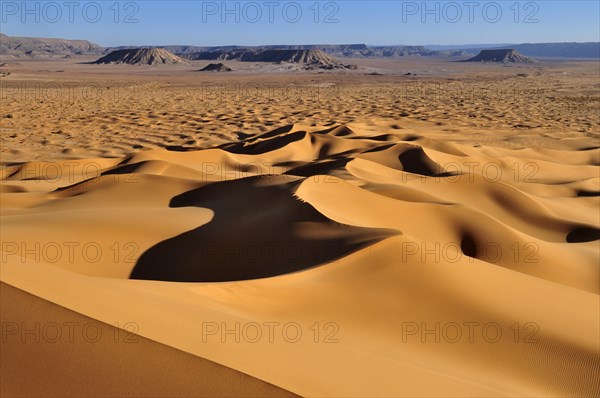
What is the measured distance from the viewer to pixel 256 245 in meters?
4.60

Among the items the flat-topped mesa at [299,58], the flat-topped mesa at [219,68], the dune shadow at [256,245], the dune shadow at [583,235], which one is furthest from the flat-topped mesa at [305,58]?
the dune shadow at [256,245]

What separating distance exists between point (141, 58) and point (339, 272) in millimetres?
91113

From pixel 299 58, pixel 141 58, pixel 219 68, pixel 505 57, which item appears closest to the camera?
pixel 219 68

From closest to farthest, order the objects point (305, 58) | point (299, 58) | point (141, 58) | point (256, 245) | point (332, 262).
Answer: point (332, 262) < point (256, 245) < point (305, 58) < point (299, 58) < point (141, 58)

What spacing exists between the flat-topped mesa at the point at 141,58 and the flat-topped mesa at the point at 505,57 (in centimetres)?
5825

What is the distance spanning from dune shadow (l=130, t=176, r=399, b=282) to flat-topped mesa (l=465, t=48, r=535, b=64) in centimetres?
10064

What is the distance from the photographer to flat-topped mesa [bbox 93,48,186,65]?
3408 inches

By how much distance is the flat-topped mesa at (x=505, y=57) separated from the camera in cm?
9781

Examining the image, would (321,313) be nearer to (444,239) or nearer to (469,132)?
(444,239)

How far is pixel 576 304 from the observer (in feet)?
12.9

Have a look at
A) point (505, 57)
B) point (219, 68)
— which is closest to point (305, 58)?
point (219, 68)

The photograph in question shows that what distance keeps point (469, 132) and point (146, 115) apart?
9814 mm

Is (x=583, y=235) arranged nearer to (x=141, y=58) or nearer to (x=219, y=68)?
(x=219, y=68)

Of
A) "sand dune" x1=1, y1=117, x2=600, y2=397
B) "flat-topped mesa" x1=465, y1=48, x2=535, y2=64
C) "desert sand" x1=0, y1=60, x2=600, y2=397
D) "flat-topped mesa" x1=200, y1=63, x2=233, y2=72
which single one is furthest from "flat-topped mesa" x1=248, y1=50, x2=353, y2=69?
"sand dune" x1=1, y1=117, x2=600, y2=397
